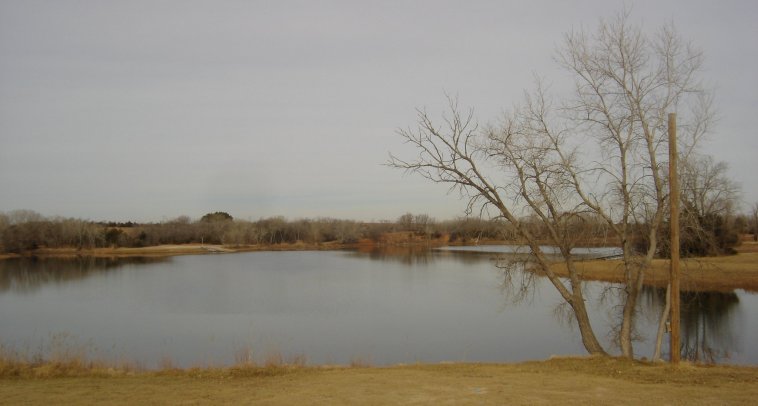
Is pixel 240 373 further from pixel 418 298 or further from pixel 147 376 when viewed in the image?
pixel 418 298

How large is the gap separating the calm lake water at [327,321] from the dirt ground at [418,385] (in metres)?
1.90

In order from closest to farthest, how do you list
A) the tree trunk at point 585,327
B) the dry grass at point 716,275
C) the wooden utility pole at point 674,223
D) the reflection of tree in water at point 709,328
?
1. the wooden utility pole at point 674,223
2. the tree trunk at point 585,327
3. the reflection of tree in water at point 709,328
4. the dry grass at point 716,275

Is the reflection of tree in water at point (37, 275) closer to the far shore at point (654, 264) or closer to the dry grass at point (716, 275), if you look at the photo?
the far shore at point (654, 264)

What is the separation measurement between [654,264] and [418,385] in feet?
95.8

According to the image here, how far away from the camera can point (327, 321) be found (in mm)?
19406

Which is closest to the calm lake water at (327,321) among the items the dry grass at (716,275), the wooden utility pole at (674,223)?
the dry grass at (716,275)

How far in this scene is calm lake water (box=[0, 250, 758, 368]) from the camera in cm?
1440

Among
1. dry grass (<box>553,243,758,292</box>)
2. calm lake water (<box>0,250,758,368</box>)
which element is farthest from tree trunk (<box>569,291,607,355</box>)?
dry grass (<box>553,243,758,292</box>)

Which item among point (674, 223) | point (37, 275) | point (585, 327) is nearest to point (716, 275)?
point (585, 327)

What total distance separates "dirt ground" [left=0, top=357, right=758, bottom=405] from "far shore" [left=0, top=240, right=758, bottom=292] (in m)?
2.83

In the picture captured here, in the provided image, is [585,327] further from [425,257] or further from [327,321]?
[425,257]

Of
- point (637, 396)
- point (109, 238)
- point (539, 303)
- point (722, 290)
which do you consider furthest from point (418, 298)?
point (109, 238)

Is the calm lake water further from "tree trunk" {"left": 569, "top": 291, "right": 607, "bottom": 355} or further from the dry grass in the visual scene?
the dry grass

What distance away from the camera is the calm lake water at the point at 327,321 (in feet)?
47.2
